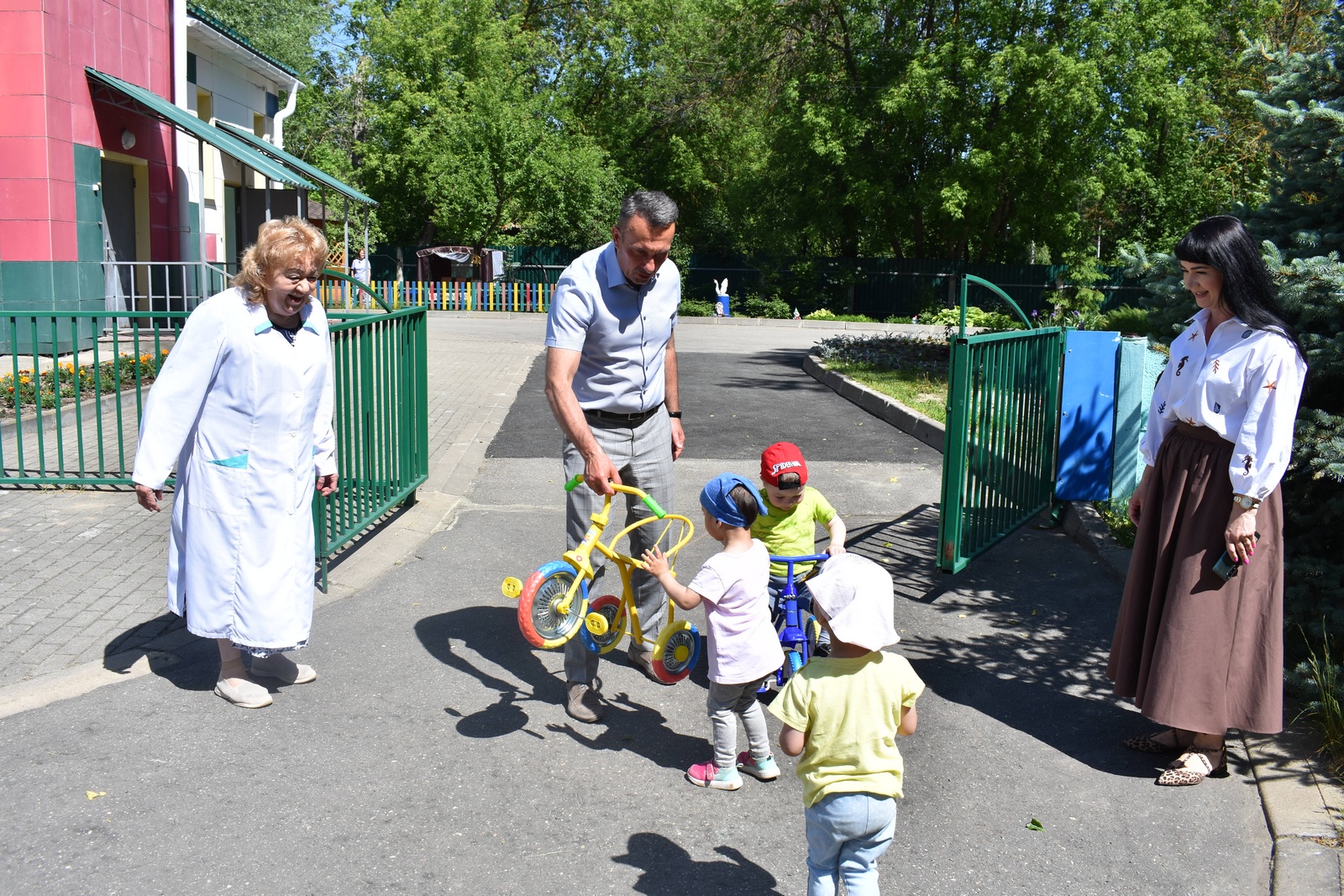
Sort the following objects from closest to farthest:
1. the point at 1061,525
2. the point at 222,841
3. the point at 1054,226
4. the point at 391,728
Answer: the point at 222,841, the point at 391,728, the point at 1061,525, the point at 1054,226

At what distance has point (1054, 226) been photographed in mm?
29969

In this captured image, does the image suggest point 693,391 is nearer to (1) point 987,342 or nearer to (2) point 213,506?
(1) point 987,342

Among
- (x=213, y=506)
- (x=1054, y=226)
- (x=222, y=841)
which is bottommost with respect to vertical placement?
(x=222, y=841)

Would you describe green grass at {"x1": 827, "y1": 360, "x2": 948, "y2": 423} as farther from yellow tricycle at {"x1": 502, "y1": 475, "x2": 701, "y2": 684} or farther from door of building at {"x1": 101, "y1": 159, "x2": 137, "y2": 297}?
door of building at {"x1": 101, "y1": 159, "x2": 137, "y2": 297}

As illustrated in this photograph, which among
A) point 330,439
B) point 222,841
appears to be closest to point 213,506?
point 330,439

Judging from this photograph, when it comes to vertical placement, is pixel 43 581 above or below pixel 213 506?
below

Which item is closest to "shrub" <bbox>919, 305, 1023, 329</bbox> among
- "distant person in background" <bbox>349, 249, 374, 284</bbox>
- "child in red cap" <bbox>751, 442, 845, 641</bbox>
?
"child in red cap" <bbox>751, 442, 845, 641</bbox>

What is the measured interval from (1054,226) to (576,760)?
92.9ft

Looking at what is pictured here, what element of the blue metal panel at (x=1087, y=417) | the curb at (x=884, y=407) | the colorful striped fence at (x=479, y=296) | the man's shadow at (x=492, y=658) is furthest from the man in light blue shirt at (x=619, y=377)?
the colorful striped fence at (x=479, y=296)

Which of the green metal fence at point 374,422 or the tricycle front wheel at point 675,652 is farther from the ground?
the green metal fence at point 374,422

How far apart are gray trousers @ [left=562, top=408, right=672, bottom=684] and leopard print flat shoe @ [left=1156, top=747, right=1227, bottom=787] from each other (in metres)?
2.03

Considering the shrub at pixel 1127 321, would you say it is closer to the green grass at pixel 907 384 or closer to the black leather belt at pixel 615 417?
the green grass at pixel 907 384

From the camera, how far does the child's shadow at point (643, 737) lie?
4309 mm

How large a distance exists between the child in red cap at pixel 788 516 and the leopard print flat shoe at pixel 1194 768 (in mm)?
1331
